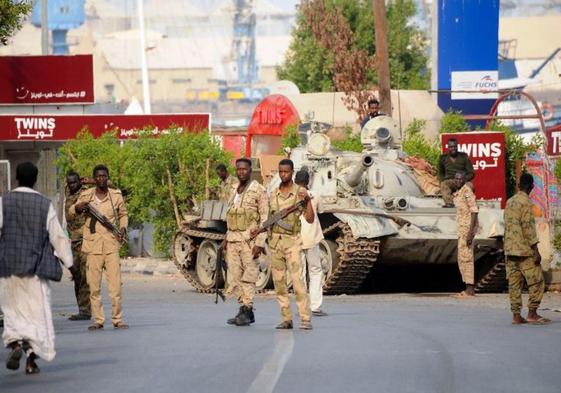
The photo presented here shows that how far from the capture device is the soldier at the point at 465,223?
72.8ft

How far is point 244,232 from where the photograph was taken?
51.1 feet

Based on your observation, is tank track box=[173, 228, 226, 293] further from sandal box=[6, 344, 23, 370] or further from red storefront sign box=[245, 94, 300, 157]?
red storefront sign box=[245, 94, 300, 157]

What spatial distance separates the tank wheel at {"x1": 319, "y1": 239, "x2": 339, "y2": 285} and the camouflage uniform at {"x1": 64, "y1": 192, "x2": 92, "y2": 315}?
5.95 m

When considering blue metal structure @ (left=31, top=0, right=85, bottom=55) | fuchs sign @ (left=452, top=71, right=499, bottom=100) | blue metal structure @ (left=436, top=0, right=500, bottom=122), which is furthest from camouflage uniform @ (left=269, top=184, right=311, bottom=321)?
blue metal structure @ (left=31, top=0, right=85, bottom=55)

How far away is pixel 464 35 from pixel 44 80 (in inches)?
523

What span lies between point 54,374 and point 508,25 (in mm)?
126380

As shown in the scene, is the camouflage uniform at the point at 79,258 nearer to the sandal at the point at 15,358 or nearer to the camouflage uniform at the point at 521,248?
the camouflage uniform at the point at 521,248

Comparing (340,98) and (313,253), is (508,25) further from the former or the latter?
(313,253)

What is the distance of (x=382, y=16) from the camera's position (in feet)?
115

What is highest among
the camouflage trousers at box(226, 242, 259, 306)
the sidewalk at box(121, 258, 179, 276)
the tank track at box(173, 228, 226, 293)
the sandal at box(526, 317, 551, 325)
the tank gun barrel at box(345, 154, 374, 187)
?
the tank gun barrel at box(345, 154, 374, 187)

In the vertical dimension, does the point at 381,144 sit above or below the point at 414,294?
above

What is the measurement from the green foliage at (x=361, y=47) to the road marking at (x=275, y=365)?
5551 centimetres

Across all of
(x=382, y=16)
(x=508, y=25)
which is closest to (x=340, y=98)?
(x=382, y=16)

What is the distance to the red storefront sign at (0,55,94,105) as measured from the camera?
138 ft
